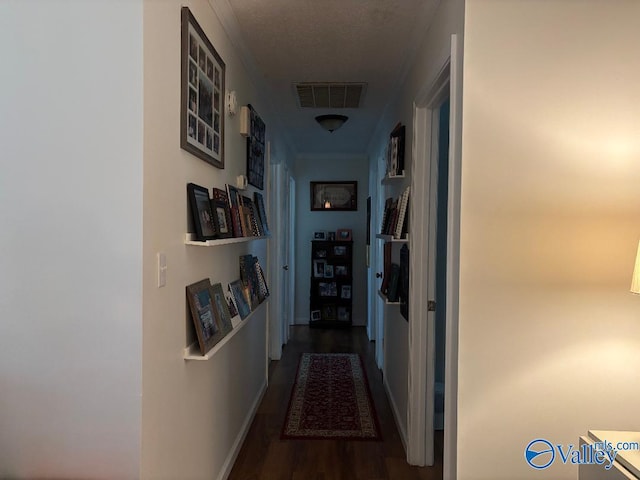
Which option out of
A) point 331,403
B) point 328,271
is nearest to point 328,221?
point 328,271

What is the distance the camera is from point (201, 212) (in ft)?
6.09

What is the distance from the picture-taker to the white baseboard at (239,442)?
7.89 ft

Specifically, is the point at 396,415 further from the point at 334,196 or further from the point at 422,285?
the point at 334,196

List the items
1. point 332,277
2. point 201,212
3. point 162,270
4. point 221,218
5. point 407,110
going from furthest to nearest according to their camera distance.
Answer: point 332,277 < point 407,110 < point 221,218 < point 201,212 < point 162,270

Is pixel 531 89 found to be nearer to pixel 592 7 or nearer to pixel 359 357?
pixel 592 7

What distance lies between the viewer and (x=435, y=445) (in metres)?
2.88

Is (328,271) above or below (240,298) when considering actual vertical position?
below

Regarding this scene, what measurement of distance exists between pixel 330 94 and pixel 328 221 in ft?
9.61

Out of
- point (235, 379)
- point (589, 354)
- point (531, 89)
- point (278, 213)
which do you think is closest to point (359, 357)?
point (278, 213)

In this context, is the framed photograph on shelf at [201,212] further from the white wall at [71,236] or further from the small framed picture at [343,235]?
the small framed picture at [343,235]

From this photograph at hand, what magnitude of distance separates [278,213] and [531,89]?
10.7 feet

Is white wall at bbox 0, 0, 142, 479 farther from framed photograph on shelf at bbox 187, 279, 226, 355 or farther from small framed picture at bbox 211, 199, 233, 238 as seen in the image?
small framed picture at bbox 211, 199, 233, 238

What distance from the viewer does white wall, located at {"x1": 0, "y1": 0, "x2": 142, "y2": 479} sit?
137cm

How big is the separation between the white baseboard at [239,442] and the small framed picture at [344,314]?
8.69 feet
